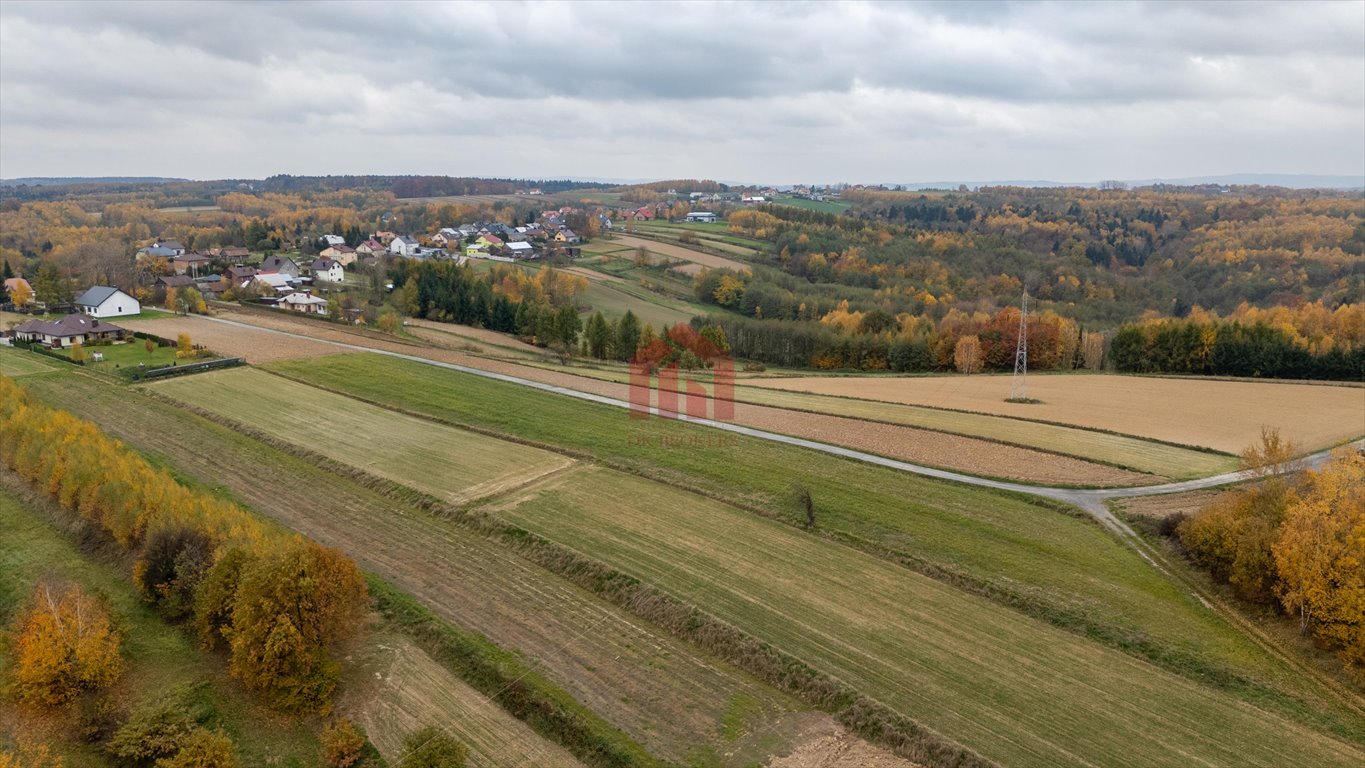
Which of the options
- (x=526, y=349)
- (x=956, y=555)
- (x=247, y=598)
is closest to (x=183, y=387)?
(x=526, y=349)

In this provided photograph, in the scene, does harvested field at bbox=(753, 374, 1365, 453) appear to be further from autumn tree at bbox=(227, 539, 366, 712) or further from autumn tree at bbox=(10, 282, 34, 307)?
autumn tree at bbox=(10, 282, 34, 307)

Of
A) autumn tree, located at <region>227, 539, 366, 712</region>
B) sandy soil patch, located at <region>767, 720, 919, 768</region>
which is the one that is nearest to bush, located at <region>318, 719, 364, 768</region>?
autumn tree, located at <region>227, 539, 366, 712</region>

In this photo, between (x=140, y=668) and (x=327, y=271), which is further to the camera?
(x=327, y=271)

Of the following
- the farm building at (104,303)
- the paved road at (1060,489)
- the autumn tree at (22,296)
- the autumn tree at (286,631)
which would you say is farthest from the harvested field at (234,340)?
the autumn tree at (286,631)

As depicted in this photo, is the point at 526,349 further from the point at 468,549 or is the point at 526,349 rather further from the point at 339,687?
the point at 339,687

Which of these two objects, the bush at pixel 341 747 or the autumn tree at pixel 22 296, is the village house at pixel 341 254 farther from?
the bush at pixel 341 747

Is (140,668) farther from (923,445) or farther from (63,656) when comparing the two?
(923,445)

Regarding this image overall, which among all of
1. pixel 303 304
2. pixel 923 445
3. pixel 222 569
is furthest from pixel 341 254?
pixel 222 569
